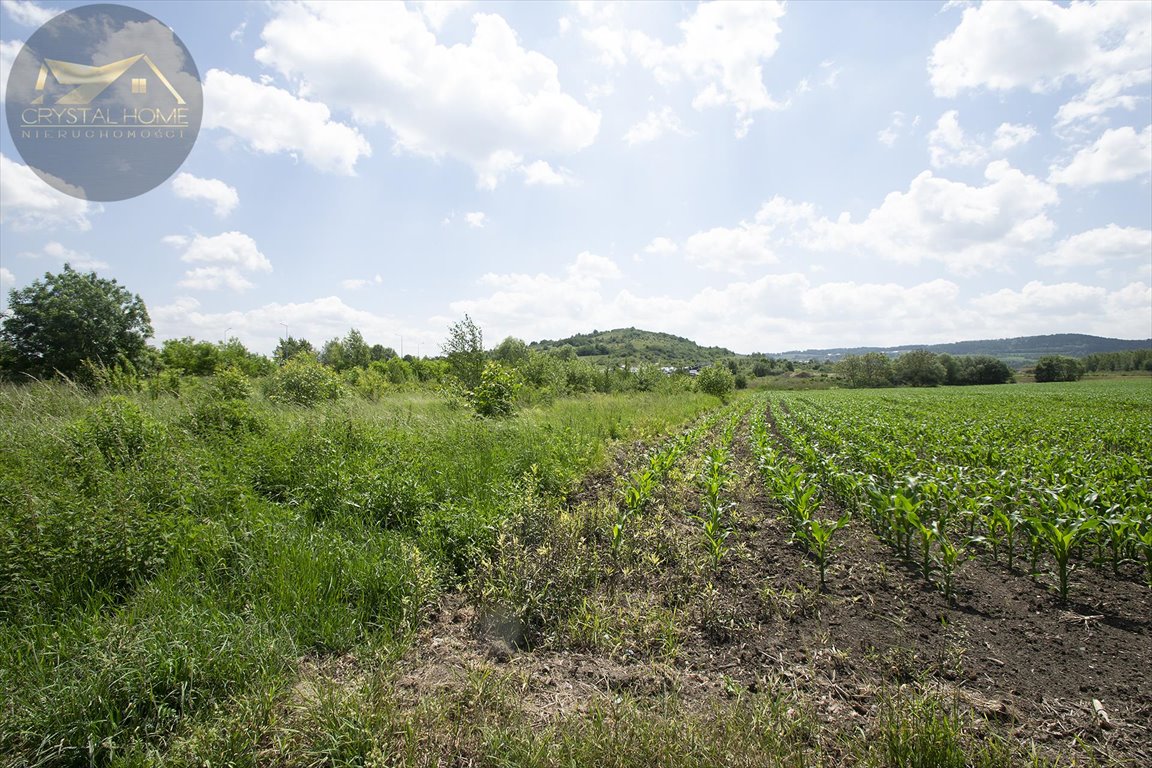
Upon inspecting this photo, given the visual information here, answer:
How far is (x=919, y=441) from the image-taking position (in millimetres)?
12156

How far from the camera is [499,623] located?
139 inches

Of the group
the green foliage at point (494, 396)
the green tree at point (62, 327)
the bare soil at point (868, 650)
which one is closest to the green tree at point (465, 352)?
the green foliage at point (494, 396)

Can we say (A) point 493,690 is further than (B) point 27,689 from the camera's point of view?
Yes

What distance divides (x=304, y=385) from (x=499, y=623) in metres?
13.2

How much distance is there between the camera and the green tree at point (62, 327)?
32688mm

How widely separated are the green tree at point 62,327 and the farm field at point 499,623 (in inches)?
1611

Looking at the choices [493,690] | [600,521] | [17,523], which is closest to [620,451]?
[600,521]

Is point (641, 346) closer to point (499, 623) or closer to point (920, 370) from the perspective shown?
point (920, 370)

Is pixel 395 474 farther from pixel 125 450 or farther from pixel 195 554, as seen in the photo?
pixel 125 450

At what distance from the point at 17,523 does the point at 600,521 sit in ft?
16.7

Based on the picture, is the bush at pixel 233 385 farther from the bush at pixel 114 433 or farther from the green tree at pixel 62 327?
the green tree at pixel 62 327

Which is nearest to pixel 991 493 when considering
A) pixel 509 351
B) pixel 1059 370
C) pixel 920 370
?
pixel 509 351

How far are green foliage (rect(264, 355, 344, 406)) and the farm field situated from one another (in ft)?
22.8

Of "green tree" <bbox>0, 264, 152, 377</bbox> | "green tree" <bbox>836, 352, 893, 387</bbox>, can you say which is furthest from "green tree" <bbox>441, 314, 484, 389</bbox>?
"green tree" <bbox>836, 352, 893, 387</bbox>
